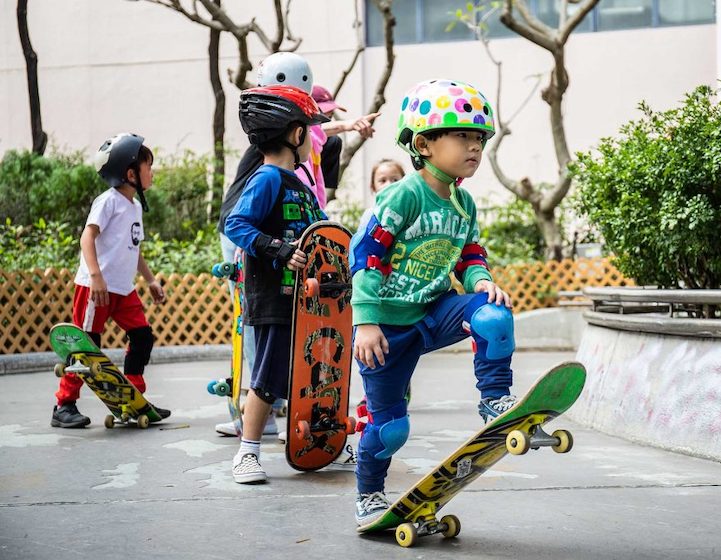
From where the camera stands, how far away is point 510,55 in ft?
56.1

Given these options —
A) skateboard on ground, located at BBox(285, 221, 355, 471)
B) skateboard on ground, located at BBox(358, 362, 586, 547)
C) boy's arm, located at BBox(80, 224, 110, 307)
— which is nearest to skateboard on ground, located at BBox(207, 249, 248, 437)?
skateboard on ground, located at BBox(285, 221, 355, 471)

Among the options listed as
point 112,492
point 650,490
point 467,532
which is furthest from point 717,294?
point 112,492

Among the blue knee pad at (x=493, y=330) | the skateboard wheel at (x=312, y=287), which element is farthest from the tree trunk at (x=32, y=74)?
the blue knee pad at (x=493, y=330)

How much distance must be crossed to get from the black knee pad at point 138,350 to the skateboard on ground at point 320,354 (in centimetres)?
202

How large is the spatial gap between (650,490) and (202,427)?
2914mm

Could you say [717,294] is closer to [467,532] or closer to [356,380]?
[467,532]

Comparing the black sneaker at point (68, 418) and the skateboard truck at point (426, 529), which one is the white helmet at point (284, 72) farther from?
the skateboard truck at point (426, 529)

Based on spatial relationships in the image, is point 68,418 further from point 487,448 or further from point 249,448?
point 487,448

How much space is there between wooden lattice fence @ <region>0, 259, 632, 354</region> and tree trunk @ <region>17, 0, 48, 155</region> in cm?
538

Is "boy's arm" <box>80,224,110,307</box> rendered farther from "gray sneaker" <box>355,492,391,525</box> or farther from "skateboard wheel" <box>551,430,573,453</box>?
"skateboard wheel" <box>551,430,573,453</box>

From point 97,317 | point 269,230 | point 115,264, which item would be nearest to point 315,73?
point 115,264

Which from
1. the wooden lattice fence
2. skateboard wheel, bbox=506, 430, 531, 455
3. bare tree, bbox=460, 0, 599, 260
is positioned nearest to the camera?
skateboard wheel, bbox=506, 430, 531, 455

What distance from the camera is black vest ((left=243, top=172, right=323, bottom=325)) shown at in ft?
15.7

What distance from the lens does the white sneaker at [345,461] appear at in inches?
197
